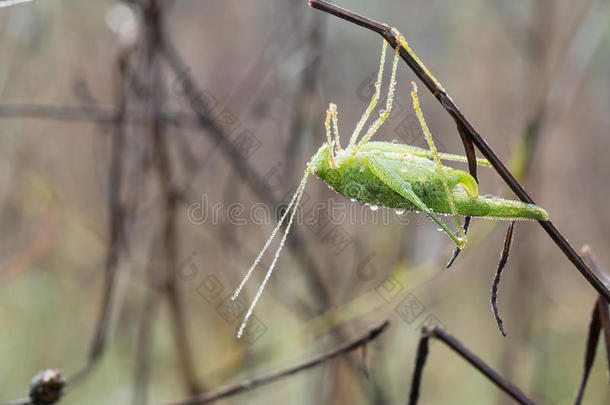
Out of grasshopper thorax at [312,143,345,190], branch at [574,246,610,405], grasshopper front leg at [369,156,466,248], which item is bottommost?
branch at [574,246,610,405]

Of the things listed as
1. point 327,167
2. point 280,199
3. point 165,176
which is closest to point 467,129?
point 327,167

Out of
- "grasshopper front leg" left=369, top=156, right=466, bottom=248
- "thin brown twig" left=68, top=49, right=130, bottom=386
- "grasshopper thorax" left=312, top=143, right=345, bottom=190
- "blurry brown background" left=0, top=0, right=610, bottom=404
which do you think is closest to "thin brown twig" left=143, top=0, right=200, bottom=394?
"blurry brown background" left=0, top=0, right=610, bottom=404

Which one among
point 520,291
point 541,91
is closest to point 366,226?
point 520,291

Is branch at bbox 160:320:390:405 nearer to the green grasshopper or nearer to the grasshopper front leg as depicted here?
the green grasshopper

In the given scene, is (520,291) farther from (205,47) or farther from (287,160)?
(205,47)

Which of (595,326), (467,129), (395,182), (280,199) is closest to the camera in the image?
(467,129)

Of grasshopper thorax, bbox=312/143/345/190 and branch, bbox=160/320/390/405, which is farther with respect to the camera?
grasshopper thorax, bbox=312/143/345/190

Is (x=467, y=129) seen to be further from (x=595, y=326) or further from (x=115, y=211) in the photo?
A: (x=115, y=211)

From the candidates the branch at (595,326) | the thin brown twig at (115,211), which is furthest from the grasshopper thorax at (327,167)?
the thin brown twig at (115,211)

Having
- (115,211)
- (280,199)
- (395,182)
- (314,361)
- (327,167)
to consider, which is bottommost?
(314,361)

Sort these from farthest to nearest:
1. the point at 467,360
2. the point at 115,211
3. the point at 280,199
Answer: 1. the point at 280,199
2. the point at 115,211
3. the point at 467,360
